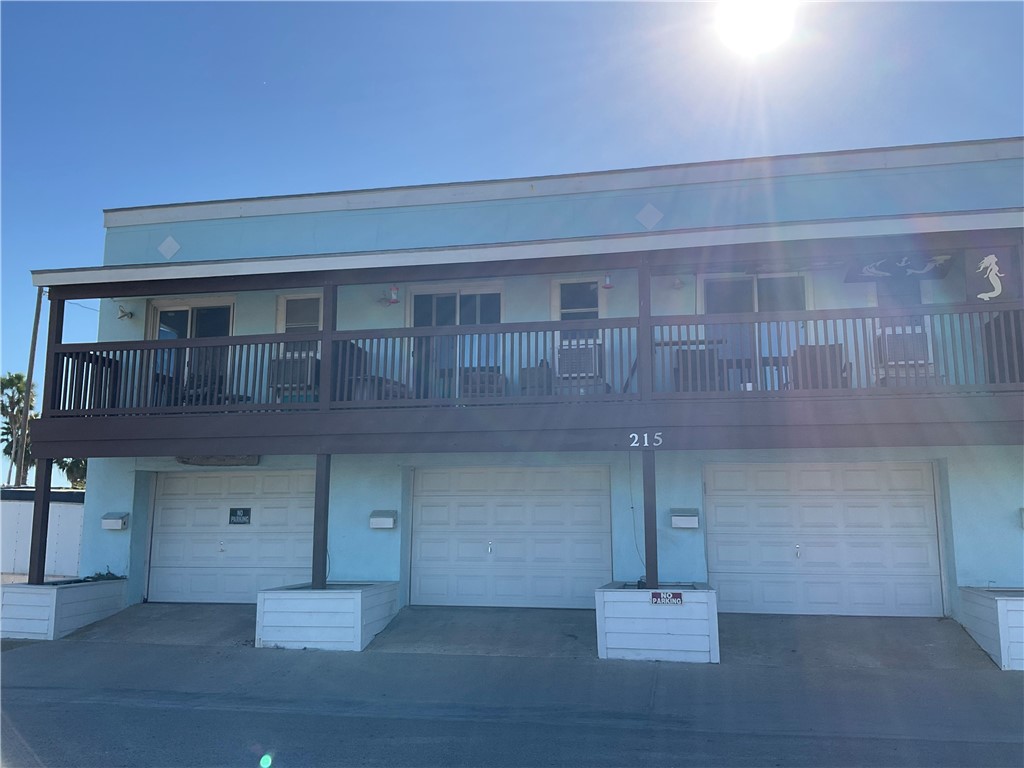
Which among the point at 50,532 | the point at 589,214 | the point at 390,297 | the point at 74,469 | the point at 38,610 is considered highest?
the point at 589,214

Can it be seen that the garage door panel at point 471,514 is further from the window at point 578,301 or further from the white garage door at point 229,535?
the window at point 578,301

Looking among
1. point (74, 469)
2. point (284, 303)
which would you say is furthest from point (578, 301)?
point (74, 469)

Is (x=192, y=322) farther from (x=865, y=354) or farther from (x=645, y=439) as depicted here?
(x=865, y=354)

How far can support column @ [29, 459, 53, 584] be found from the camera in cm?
1070

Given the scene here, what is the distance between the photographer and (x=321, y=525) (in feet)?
33.0

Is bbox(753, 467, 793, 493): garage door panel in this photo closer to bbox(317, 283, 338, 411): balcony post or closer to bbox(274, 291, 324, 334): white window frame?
bbox(317, 283, 338, 411): balcony post

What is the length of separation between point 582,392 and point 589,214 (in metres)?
3.01

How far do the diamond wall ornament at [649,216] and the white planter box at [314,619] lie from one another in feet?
20.4

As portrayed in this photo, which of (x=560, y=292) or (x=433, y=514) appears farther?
(x=560, y=292)

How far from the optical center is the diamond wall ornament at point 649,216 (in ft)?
38.2

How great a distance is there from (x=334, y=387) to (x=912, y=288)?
7.49 metres

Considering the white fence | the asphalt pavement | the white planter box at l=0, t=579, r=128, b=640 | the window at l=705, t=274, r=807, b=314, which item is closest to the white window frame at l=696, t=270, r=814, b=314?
the window at l=705, t=274, r=807, b=314

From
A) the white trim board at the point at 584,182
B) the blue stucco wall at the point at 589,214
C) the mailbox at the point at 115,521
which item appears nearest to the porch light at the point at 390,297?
the blue stucco wall at the point at 589,214

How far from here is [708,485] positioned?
1075 cm
